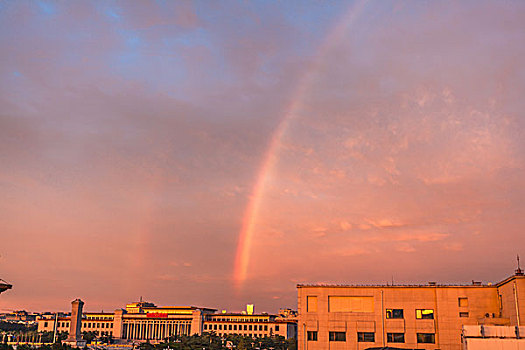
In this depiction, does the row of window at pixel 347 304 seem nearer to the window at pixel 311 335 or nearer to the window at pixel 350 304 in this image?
the window at pixel 350 304

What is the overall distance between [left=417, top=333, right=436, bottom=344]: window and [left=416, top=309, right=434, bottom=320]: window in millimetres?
2840

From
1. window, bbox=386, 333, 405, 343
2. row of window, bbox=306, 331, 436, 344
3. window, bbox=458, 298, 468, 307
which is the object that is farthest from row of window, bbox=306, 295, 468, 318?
window, bbox=458, 298, 468, 307

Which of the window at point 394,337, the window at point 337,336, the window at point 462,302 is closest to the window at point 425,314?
the window at point 394,337

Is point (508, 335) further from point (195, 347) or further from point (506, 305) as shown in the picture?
point (195, 347)

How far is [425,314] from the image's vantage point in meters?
93.6

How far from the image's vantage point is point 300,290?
326 ft

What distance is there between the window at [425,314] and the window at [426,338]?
2840 millimetres

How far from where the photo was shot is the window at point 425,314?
93.3 meters

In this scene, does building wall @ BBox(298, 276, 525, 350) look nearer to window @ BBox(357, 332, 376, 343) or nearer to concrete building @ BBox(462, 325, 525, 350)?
window @ BBox(357, 332, 376, 343)

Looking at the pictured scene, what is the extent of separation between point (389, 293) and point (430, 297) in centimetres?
702

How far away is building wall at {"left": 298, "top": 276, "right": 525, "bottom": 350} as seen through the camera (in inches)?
3583

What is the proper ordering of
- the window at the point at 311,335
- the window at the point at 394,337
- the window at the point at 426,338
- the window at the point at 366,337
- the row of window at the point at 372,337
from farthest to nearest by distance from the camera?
the window at the point at 311,335, the window at the point at 366,337, the window at the point at 394,337, the row of window at the point at 372,337, the window at the point at 426,338

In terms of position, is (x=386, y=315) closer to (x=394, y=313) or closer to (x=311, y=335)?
(x=394, y=313)

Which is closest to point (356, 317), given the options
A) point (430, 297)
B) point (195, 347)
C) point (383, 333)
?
point (383, 333)
